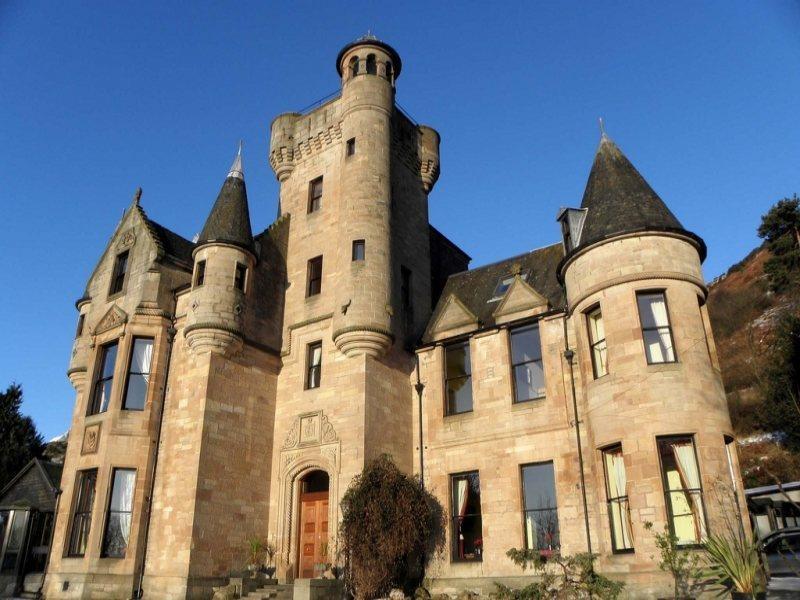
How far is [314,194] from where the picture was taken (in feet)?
80.7

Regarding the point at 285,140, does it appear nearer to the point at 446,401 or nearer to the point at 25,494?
the point at 446,401

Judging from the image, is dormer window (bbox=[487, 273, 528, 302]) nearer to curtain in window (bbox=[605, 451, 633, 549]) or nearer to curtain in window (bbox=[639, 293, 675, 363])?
curtain in window (bbox=[639, 293, 675, 363])

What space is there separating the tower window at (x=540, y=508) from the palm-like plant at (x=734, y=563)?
481 cm

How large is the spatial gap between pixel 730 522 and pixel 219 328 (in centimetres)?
1451

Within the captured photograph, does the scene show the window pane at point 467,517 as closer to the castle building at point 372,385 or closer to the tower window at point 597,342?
the castle building at point 372,385

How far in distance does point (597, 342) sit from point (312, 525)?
32.5 feet

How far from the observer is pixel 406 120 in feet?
85.8

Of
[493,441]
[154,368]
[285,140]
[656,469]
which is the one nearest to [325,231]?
[285,140]

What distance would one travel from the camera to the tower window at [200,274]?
20891mm

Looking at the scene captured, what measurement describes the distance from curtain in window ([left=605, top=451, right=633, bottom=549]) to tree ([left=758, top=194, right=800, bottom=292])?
35.1 metres

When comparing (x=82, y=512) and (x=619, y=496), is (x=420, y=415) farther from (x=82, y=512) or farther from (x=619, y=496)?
(x=82, y=512)

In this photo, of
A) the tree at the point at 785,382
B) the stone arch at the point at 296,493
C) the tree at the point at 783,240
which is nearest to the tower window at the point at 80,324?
the stone arch at the point at 296,493

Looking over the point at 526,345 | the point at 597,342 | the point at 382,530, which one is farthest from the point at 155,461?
the point at 597,342

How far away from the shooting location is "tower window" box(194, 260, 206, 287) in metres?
20.9
